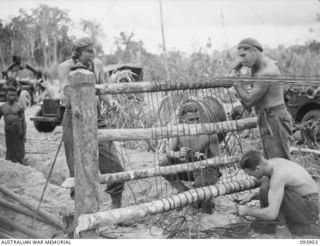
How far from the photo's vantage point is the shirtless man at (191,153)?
3910mm

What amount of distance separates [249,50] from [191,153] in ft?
3.17

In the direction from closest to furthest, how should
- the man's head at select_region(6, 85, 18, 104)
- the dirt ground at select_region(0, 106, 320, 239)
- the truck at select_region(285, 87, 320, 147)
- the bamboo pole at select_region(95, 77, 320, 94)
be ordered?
the bamboo pole at select_region(95, 77, 320, 94), the dirt ground at select_region(0, 106, 320, 239), the man's head at select_region(6, 85, 18, 104), the truck at select_region(285, 87, 320, 147)

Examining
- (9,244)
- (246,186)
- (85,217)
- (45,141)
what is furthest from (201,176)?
(45,141)

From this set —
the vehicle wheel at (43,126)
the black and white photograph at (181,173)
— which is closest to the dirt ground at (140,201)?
the black and white photograph at (181,173)

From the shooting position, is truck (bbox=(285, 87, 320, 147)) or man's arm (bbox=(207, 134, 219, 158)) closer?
man's arm (bbox=(207, 134, 219, 158))

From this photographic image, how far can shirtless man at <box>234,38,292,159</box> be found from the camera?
371 centimetres

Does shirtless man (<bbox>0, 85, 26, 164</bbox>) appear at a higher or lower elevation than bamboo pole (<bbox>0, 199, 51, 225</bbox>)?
higher

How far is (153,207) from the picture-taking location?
298 cm

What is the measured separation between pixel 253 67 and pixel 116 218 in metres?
1.75

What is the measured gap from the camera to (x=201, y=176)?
3.74 metres

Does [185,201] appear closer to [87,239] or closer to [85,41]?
[87,239]

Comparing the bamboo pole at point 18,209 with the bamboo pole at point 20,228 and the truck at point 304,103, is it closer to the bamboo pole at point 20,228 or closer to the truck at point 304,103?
the bamboo pole at point 20,228

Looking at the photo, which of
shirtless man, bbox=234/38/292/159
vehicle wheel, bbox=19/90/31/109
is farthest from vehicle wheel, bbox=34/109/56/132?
shirtless man, bbox=234/38/292/159

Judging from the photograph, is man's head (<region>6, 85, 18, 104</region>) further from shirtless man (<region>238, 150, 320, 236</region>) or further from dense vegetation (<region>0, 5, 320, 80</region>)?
shirtless man (<region>238, 150, 320, 236</region>)
